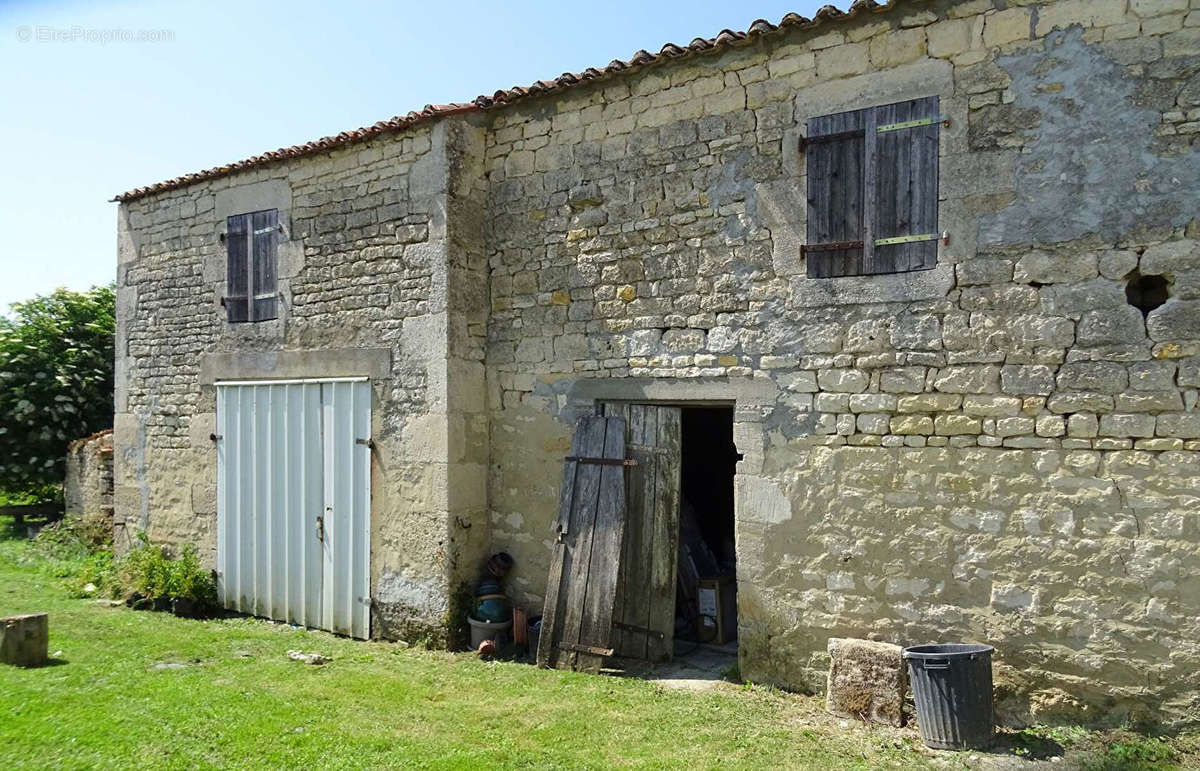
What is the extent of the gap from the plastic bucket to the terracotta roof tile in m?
4.21

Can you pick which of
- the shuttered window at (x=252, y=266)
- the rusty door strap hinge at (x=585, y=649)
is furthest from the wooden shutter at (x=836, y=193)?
the shuttered window at (x=252, y=266)

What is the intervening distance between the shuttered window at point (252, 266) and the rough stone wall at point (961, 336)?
11.3 ft

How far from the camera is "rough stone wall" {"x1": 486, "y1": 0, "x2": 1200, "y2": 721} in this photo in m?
4.86

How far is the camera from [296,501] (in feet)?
26.4

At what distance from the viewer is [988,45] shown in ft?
17.4

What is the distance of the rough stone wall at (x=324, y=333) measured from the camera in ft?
23.6

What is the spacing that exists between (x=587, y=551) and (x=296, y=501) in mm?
3139

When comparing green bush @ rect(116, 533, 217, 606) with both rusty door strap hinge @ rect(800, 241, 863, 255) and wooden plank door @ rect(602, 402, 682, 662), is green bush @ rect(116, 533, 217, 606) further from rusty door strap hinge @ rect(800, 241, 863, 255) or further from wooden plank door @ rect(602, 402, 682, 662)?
rusty door strap hinge @ rect(800, 241, 863, 255)

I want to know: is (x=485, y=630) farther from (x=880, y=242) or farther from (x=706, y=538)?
(x=880, y=242)

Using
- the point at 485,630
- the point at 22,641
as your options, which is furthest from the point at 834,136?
the point at 22,641

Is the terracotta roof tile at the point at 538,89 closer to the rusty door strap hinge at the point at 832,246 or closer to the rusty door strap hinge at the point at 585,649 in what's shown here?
the rusty door strap hinge at the point at 832,246

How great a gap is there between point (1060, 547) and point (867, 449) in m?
1.24

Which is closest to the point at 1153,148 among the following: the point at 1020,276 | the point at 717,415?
the point at 1020,276

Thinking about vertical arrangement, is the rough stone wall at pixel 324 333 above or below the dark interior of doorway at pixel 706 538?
above
